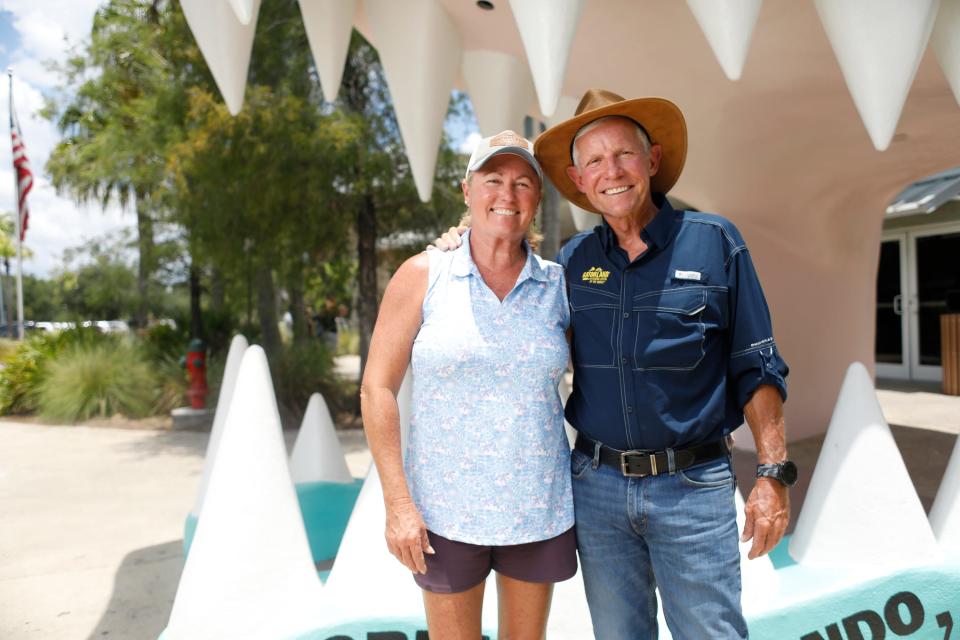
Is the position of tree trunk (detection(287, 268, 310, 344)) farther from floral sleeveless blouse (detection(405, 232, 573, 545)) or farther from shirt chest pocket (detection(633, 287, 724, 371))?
shirt chest pocket (detection(633, 287, 724, 371))

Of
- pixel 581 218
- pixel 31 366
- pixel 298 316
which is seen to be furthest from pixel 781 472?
pixel 298 316

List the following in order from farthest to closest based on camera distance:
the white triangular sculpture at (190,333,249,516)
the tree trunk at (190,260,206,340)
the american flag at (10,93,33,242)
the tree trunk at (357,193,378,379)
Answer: the american flag at (10,93,33,242) → the tree trunk at (190,260,206,340) → the tree trunk at (357,193,378,379) → the white triangular sculpture at (190,333,249,516)

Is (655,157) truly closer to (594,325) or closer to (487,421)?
(594,325)

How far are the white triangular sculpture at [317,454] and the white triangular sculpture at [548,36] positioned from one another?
6.38 ft

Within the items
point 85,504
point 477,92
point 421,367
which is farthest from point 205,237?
point 421,367

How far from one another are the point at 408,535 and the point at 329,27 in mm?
1769

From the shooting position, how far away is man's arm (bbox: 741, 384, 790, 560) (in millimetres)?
1364

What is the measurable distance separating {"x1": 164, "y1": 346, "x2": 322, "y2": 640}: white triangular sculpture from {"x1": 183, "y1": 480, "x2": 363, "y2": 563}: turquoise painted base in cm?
126

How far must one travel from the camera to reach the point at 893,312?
10570mm

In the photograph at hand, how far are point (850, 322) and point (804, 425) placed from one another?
2.46 feet

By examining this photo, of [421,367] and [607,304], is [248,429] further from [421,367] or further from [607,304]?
[607,304]

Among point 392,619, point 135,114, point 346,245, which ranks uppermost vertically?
point 135,114

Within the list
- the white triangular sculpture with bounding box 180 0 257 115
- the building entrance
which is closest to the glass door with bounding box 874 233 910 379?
the building entrance

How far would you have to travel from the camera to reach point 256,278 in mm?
9672
